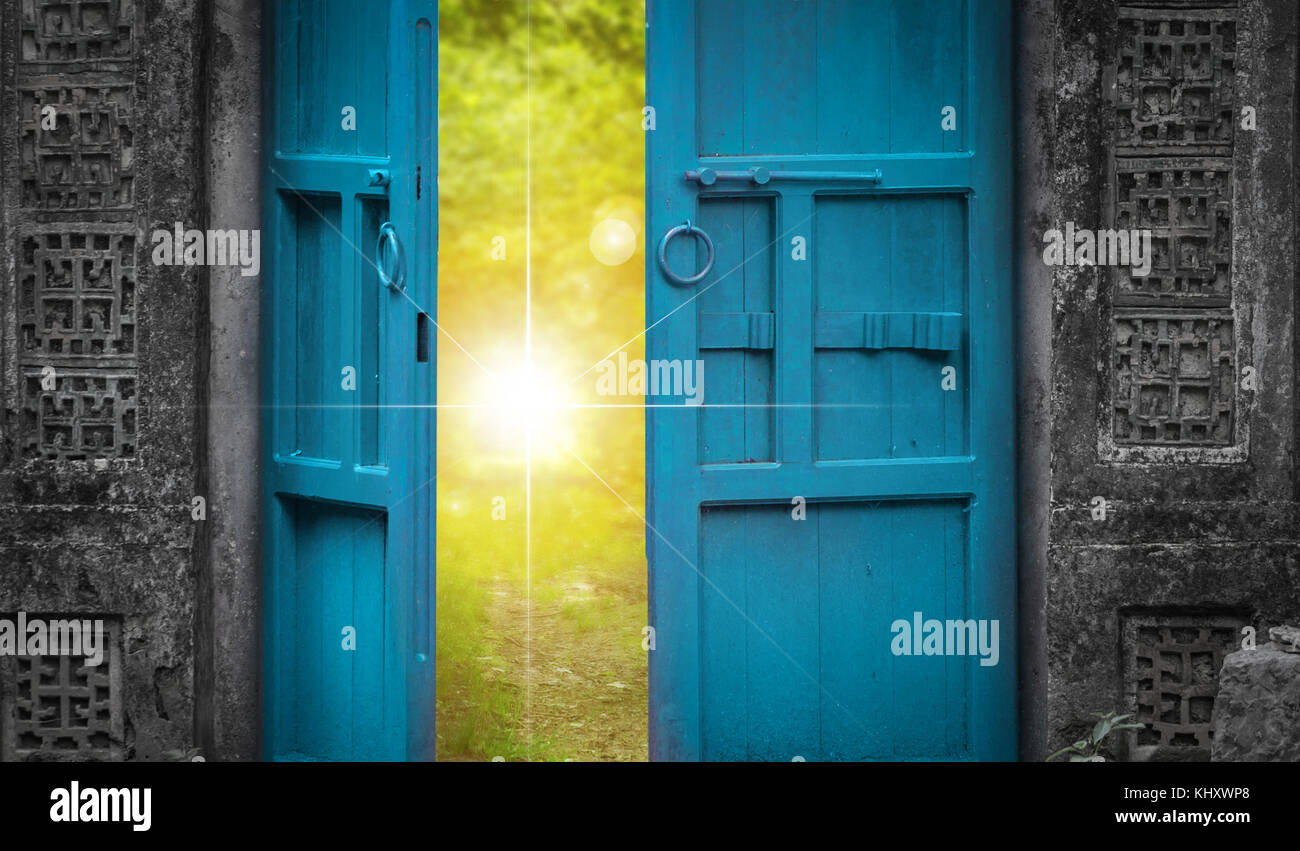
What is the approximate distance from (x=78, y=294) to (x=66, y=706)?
1.23 meters

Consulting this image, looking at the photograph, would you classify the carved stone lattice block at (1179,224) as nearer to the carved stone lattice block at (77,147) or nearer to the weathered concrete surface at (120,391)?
the weathered concrete surface at (120,391)

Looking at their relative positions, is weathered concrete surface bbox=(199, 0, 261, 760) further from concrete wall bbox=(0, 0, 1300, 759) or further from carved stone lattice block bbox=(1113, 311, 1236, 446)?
carved stone lattice block bbox=(1113, 311, 1236, 446)

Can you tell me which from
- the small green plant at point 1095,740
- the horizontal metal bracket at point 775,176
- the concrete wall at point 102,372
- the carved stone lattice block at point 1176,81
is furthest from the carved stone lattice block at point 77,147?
the small green plant at point 1095,740

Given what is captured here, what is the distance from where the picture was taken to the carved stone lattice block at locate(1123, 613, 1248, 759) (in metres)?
2.87

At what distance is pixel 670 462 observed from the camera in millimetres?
2996

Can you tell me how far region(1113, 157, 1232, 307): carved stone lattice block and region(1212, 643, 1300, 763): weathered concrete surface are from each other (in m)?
1.04

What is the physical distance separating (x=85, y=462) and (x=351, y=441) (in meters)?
0.77

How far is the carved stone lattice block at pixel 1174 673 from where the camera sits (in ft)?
9.40

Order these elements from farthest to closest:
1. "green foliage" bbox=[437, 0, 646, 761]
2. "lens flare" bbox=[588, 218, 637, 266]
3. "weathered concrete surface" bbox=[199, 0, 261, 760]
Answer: "lens flare" bbox=[588, 218, 637, 266]
"green foliage" bbox=[437, 0, 646, 761]
"weathered concrete surface" bbox=[199, 0, 261, 760]

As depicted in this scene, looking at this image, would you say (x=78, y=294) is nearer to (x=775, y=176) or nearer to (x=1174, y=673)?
(x=775, y=176)

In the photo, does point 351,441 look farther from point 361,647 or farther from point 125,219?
point 125,219

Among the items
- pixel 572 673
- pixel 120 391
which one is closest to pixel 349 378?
pixel 120 391

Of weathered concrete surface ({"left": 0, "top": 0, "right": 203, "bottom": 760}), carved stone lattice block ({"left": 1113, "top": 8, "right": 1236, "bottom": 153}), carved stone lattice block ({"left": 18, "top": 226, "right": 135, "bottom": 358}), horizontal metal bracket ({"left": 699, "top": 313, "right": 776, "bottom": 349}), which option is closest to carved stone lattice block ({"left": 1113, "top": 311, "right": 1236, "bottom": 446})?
carved stone lattice block ({"left": 1113, "top": 8, "right": 1236, "bottom": 153})

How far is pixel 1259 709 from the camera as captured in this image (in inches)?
97.6
